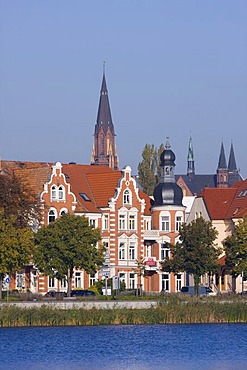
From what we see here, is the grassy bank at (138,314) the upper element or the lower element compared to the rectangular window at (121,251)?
lower

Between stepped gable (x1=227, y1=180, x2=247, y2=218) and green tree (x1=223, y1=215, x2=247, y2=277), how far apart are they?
884 cm

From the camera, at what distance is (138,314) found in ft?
257

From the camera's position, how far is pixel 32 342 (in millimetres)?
70875

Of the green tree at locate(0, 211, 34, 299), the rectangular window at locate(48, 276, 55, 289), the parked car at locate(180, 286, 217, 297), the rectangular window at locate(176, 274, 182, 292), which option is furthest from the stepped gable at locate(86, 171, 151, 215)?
the green tree at locate(0, 211, 34, 299)

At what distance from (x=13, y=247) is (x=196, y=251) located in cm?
1790

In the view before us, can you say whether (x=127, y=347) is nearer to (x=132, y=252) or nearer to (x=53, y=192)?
(x=53, y=192)

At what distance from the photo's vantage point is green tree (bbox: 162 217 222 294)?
105 m

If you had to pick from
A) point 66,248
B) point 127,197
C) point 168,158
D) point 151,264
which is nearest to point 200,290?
point 151,264

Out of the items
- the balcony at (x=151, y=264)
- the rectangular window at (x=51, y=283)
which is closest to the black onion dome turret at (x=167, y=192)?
the balcony at (x=151, y=264)

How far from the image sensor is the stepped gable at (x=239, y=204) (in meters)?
119

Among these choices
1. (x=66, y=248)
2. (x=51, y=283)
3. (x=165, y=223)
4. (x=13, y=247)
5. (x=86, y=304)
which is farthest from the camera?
(x=165, y=223)

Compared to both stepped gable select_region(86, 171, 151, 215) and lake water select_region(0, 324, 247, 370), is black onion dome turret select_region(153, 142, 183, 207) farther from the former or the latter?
lake water select_region(0, 324, 247, 370)

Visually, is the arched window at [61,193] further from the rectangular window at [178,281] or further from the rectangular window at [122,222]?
the rectangular window at [178,281]

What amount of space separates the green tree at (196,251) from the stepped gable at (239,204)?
9.74 metres
